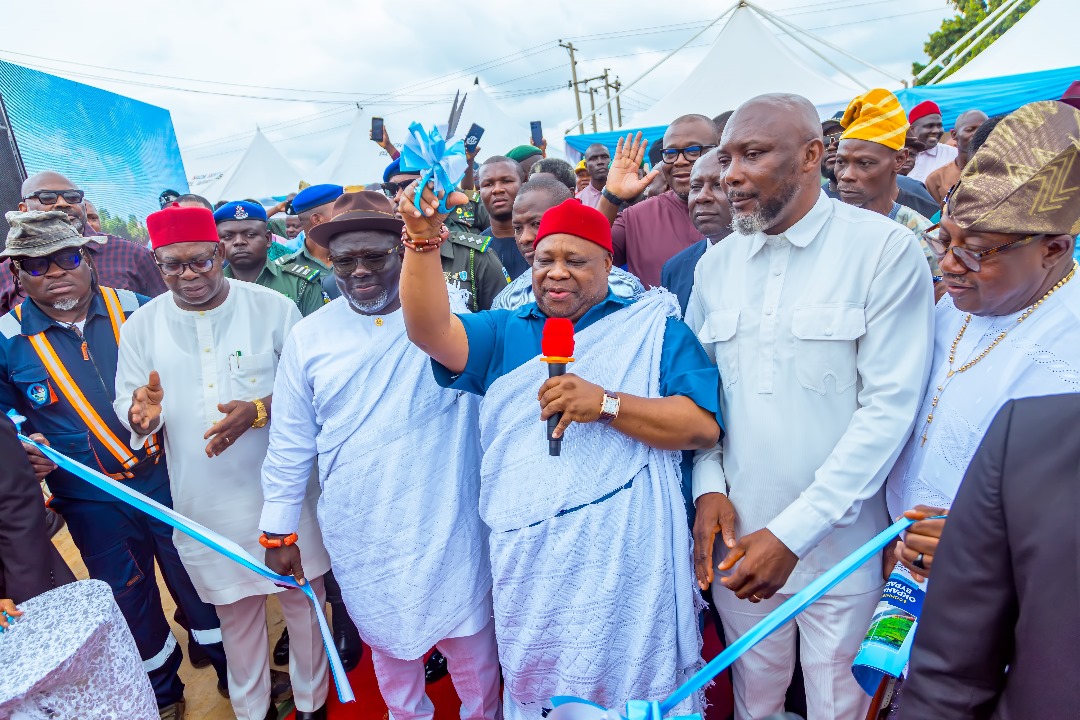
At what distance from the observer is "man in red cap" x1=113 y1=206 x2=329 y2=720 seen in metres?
2.98

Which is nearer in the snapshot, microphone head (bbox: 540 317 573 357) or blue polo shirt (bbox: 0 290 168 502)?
microphone head (bbox: 540 317 573 357)

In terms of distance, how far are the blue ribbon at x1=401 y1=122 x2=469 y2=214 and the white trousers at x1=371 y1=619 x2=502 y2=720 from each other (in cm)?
193

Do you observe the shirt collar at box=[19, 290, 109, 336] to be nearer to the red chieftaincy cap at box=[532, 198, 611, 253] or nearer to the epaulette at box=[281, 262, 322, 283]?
the epaulette at box=[281, 262, 322, 283]

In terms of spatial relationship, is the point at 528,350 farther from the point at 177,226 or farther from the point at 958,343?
the point at 177,226

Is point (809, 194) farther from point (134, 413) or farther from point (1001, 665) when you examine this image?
point (134, 413)

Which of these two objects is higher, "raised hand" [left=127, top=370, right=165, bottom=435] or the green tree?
the green tree

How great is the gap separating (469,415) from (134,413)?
57.8 inches

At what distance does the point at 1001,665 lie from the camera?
1.07 metres

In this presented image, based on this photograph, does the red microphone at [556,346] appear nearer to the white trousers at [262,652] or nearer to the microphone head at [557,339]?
the microphone head at [557,339]

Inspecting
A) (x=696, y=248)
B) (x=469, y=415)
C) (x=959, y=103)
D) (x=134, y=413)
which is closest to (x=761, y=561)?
(x=469, y=415)

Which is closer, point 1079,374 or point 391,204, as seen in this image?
point 1079,374

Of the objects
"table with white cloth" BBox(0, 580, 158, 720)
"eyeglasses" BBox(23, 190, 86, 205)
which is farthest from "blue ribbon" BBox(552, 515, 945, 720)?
"eyeglasses" BBox(23, 190, 86, 205)

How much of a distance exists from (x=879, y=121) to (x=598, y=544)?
2341 millimetres

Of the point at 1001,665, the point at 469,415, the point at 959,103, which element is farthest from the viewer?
the point at 959,103
